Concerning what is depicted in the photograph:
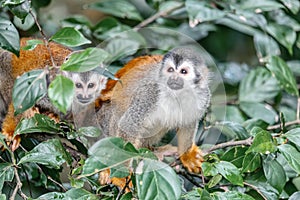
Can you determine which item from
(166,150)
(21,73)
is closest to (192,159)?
(166,150)

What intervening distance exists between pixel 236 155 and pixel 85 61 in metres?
0.72

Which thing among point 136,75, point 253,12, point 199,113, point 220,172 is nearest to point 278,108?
point 253,12

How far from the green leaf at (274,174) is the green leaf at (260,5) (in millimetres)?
1044

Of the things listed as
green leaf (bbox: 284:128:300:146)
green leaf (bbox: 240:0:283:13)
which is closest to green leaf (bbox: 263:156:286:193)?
green leaf (bbox: 284:128:300:146)

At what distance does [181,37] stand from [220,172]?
4.80 feet

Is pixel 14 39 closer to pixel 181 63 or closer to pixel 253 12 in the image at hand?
pixel 181 63

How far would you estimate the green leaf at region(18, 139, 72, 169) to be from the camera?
159 centimetres

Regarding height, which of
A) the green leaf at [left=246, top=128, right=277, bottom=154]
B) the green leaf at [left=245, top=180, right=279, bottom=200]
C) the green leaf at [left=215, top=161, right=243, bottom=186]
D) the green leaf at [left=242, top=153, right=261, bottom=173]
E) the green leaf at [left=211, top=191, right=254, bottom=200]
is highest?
the green leaf at [left=246, top=128, right=277, bottom=154]

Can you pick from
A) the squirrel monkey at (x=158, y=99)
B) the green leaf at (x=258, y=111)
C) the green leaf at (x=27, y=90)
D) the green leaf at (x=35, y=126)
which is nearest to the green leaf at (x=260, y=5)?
the green leaf at (x=258, y=111)

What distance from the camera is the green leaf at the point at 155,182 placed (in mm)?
1445

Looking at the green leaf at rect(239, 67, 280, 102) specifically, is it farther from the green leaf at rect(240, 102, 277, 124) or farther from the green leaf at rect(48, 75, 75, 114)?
the green leaf at rect(48, 75, 75, 114)

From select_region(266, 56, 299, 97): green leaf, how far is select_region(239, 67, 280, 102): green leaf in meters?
0.38

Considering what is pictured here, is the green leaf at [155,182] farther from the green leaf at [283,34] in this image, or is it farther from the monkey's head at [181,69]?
the green leaf at [283,34]

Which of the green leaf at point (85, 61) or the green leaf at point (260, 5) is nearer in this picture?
the green leaf at point (85, 61)
